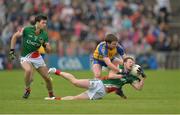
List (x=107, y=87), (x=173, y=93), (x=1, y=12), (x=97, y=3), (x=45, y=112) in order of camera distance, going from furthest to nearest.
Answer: (x=97, y=3), (x=1, y=12), (x=173, y=93), (x=107, y=87), (x=45, y=112)

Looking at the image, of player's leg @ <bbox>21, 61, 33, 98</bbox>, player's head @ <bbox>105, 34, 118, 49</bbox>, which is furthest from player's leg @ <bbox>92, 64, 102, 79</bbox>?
player's leg @ <bbox>21, 61, 33, 98</bbox>

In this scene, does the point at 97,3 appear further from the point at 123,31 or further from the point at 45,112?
the point at 45,112

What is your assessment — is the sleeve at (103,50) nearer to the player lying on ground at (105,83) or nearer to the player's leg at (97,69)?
the player's leg at (97,69)

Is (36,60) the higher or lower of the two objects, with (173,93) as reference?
higher

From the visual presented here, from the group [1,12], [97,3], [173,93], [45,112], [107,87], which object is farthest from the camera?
[97,3]

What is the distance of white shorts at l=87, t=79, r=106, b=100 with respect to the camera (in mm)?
19797

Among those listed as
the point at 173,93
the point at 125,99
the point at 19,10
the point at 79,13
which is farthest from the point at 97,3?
the point at 125,99

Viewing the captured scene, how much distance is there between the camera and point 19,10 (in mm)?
38375

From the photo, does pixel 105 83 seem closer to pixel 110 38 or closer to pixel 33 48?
pixel 110 38

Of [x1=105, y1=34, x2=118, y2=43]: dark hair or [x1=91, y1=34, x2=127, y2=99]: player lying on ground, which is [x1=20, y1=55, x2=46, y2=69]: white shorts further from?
[x1=105, y1=34, x2=118, y2=43]: dark hair

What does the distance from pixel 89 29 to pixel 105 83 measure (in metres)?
19.3

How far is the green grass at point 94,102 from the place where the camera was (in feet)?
55.6

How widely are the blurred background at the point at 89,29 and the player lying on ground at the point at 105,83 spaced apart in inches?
646

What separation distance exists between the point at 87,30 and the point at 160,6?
5.02 meters
